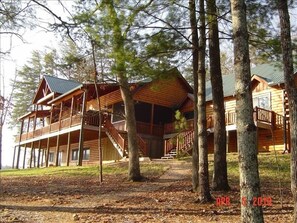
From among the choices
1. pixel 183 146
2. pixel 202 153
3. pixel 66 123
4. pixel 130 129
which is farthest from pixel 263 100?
pixel 202 153

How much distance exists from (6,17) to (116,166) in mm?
10415

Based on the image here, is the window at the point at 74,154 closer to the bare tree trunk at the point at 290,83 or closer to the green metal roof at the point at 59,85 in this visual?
the green metal roof at the point at 59,85

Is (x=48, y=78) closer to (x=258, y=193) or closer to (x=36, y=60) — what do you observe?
(x=36, y=60)

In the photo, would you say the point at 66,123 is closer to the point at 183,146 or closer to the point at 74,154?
the point at 74,154

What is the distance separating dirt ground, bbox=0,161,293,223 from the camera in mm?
7410

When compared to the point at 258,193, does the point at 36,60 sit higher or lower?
higher

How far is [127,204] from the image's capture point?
904 centimetres

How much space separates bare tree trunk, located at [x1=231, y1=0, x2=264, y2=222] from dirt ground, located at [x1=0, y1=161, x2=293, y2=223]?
107 inches

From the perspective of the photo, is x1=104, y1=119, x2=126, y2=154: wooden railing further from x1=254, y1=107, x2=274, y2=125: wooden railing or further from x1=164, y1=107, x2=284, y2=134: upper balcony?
x1=254, y1=107, x2=274, y2=125: wooden railing

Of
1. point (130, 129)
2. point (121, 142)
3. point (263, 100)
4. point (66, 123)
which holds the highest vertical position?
point (263, 100)

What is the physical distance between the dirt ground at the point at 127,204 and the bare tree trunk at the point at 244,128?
2705mm

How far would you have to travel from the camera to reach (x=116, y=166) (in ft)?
60.9

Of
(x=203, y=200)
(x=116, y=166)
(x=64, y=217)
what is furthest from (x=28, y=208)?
(x=116, y=166)

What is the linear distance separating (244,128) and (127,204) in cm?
524
